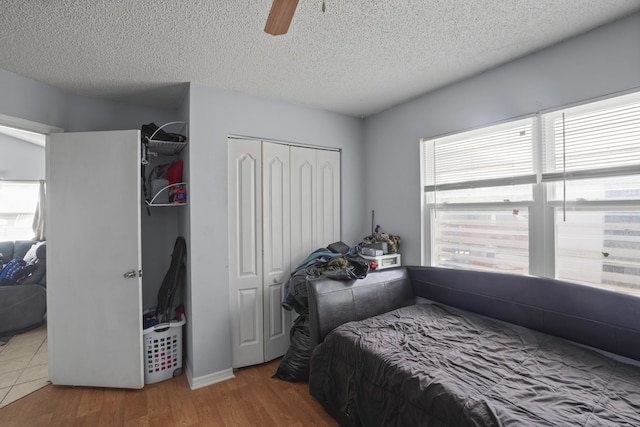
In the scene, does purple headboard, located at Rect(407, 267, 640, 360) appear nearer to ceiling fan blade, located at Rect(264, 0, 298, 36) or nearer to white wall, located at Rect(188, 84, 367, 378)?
white wall, located at Rect(188, 84, 367, 378)

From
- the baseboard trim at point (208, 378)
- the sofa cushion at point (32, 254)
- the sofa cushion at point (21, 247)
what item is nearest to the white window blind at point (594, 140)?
the baseboard trim at point (208, 378)

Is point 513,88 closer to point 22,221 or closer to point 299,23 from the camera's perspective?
point 299,23

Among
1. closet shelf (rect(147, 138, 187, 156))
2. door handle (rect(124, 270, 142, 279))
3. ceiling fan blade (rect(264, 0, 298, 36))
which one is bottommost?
door handle (rect(124, 270, 142, 279))

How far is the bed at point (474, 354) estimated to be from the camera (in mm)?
1217

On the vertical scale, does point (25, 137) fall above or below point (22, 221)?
above

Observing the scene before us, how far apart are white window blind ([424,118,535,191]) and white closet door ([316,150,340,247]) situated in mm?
952

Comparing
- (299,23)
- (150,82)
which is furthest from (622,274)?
(150,82)

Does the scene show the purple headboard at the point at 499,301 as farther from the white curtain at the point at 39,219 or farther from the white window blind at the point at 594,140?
the white curtain at the point at 39,219

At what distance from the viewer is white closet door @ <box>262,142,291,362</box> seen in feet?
8.81

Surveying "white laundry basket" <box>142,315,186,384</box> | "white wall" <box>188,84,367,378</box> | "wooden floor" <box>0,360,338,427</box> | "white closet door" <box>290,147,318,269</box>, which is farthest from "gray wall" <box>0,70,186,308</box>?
"white closet door" <box>290,147,318,269</box>

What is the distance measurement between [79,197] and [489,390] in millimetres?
3015

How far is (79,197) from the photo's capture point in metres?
2.25

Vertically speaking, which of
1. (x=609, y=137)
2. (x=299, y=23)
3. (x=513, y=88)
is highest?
(x=299, y=23)

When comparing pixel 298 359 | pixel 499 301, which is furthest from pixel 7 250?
pixel 499 301
